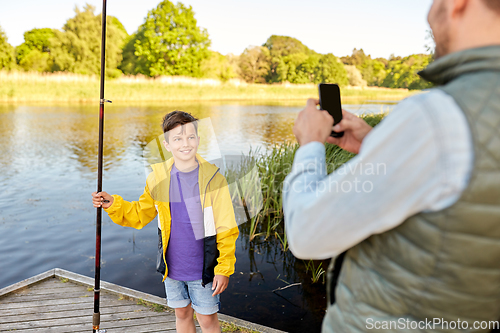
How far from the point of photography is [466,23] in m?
0.66

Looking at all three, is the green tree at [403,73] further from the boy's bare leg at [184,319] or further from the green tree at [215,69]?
the boy's bare leg at [184,319]

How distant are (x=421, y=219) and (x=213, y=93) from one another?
29.5 metres

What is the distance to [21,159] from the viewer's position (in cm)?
905

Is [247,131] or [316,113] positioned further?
[247,131]

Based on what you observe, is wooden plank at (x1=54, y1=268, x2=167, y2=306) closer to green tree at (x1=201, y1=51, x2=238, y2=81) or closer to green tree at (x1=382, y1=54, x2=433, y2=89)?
green tree at (x1=201, y1=51, x2=238, y2=81)

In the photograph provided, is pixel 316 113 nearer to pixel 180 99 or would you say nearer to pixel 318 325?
pixel 318 325

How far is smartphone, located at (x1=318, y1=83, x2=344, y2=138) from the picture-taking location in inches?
40.7

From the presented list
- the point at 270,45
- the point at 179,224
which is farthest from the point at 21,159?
the point at 270,45

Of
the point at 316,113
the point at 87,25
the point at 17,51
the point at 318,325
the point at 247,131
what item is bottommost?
the point at 318,325

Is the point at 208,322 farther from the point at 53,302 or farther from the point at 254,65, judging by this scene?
the point at 254,65

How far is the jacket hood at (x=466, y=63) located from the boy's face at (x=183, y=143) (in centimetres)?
149

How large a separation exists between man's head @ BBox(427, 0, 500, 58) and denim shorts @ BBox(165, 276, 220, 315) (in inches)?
64.9

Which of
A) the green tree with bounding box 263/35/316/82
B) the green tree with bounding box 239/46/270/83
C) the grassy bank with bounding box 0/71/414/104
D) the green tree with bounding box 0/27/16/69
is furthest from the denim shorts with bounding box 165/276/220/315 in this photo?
the green tree with bounding box 239/46/270/83

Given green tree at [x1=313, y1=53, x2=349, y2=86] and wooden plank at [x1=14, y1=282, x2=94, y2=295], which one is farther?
green tree at [x1=313, y1=53, x2=349, y2=86]
